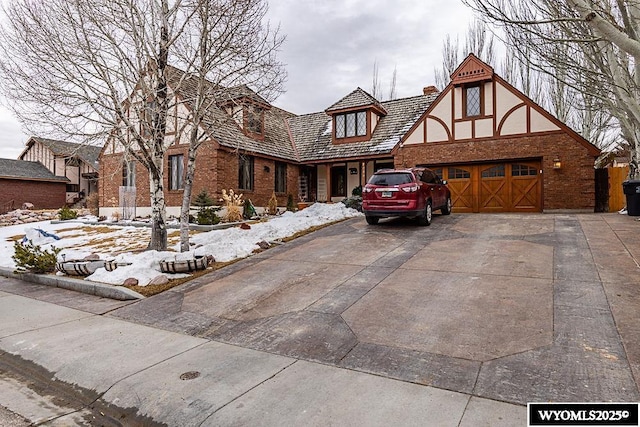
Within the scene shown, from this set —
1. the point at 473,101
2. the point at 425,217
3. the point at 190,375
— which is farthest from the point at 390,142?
the point at 190,375

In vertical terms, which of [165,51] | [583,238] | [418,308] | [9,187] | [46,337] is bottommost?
[46,337]

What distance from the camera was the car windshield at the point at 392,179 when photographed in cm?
1109

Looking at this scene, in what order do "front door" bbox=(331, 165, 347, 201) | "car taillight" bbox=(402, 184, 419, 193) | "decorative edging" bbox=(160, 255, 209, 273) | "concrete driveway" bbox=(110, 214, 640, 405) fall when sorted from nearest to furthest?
"concrete driveway" bbox=(110, 214, 640, 405), "decorative edging" bbox=(160, 255, 209, 273), "car taillight" bbox=(402, 184, 419, 193), "front door" bbox=(331, 165, 347, 201)

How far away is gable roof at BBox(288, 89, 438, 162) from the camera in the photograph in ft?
63.1

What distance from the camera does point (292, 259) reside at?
27.7ft

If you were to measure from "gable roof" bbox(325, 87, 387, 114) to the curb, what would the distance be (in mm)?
15903

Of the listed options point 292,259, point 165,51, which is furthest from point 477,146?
point 165,51

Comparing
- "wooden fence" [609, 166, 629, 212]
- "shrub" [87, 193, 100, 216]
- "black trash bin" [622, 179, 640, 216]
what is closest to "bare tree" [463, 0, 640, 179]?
"wooden fence" [609, 166, 629, 212]

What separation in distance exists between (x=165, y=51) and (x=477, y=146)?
1295 cm

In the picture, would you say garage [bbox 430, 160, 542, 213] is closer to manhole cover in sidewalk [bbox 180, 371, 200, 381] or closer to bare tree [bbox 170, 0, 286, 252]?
bare tree [bbox 170, 0, 286, 252]

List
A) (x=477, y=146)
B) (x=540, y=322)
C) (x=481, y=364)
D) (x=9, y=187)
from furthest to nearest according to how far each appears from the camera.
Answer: (x=9, y=187) < (x=477, y=146) < (x=540, y=322) < (x=481, y=364)

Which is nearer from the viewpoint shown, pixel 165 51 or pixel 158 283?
pixel 158 283

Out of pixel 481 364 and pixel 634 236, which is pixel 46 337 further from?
pixel 634 236

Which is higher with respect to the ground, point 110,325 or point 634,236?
point 634,236
